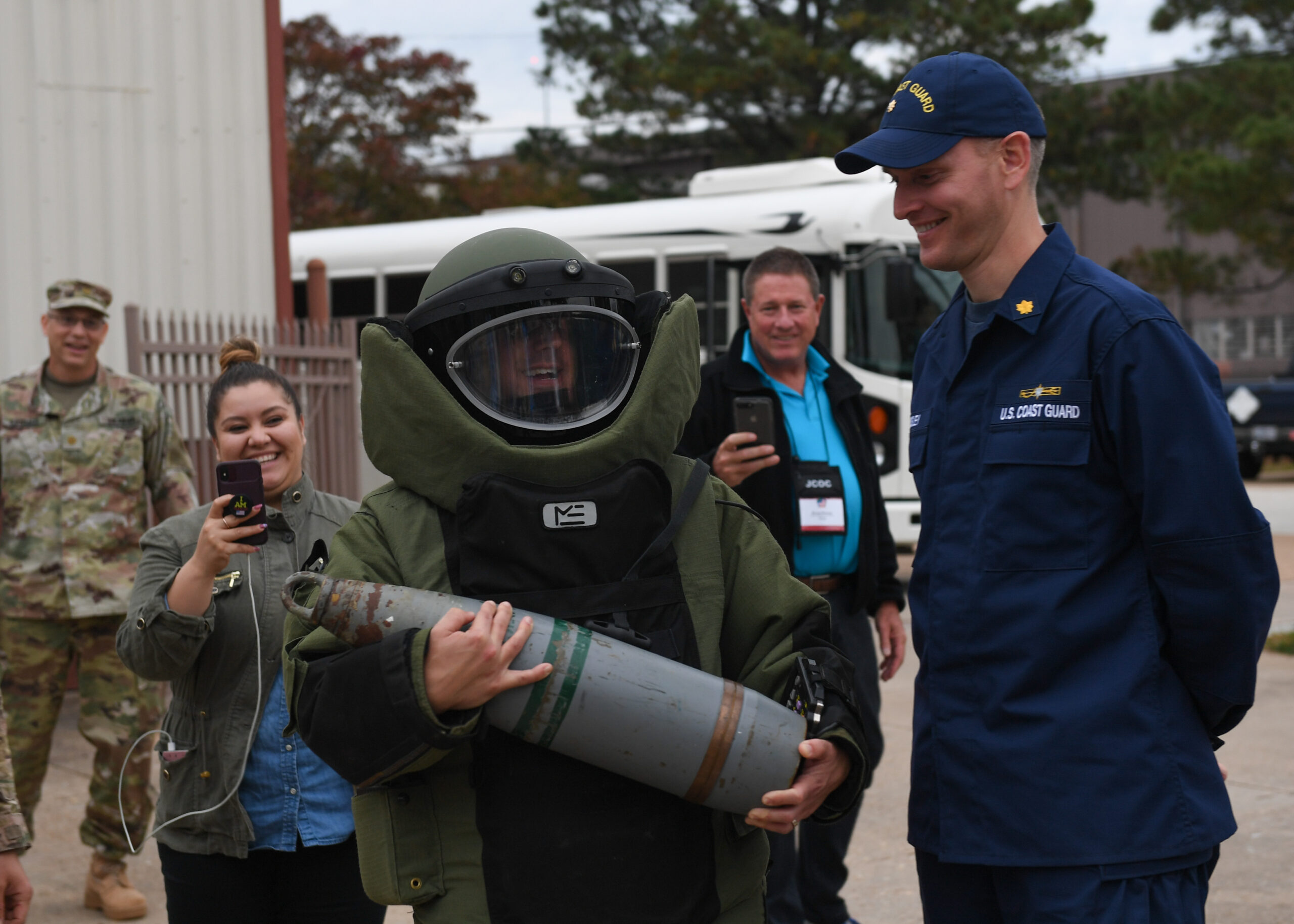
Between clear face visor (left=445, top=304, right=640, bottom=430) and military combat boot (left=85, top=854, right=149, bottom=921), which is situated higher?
clear face visor (left=445, top=304, right=640, bottom=430)

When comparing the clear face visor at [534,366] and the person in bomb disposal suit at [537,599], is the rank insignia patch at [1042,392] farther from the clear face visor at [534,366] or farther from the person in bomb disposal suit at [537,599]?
the clear face visor at [534,366]

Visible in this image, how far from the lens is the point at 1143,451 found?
79.5 inches

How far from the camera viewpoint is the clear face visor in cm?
207

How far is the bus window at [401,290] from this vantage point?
12867 mm

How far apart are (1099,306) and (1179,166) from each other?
19884 millimetres

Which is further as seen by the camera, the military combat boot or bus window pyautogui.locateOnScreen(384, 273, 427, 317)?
bus window pyautogui.locateOnScreen(384, 273, 427, 317)

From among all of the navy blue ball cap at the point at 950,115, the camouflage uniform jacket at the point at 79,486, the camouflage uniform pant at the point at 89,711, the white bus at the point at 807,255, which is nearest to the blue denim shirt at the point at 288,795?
the camouflage uniform pant at the point at 89,711

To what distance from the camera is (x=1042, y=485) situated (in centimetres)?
211

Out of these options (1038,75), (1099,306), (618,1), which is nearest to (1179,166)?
(1038,75)

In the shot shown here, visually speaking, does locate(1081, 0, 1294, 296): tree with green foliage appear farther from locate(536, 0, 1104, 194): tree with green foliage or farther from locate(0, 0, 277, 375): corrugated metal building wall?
locate(0, 0, 277, 375): corrugated metal building wall

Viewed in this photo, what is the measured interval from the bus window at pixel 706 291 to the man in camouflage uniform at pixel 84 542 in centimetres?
635

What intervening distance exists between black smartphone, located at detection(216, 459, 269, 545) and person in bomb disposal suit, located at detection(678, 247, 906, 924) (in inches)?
59.4

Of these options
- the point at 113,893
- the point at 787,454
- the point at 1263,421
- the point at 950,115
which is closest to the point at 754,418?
the point at 787,454

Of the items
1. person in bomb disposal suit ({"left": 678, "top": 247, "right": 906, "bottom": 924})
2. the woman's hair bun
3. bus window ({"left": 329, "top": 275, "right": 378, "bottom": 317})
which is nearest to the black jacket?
person in bomb disposal suit ({"left": 678, "top": 247, "right": 906, "bottom": 924})
